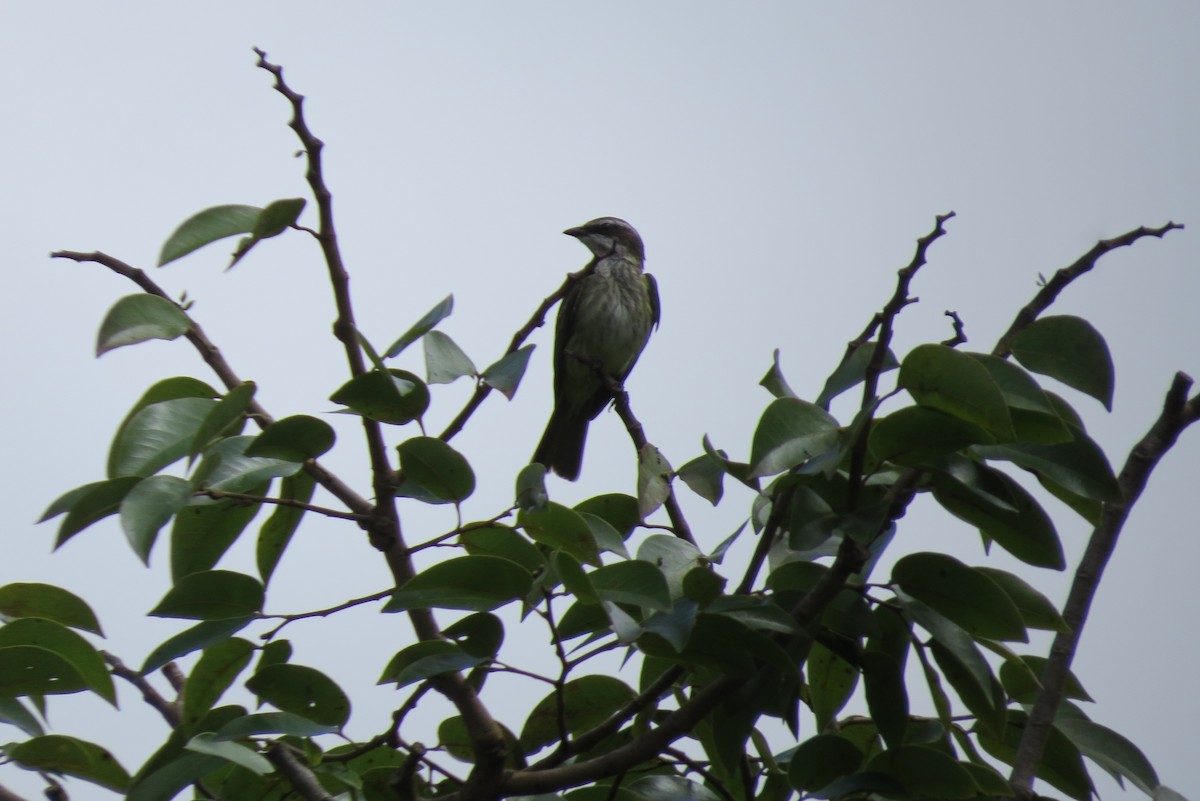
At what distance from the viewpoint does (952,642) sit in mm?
1586

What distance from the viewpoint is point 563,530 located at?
5.59ft

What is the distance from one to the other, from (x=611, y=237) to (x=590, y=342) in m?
0.86

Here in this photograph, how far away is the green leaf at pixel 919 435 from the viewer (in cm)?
144

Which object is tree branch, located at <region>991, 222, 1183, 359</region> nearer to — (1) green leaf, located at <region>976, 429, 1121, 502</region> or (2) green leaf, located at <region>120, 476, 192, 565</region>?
(1) green leaf, located at <region>976, 429, 1121, 502</region>

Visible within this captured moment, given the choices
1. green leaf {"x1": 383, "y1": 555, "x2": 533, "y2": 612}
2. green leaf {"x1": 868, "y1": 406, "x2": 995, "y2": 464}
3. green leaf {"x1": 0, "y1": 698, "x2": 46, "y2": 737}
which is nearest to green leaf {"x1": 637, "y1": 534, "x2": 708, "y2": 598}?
green leaf {"x1": 383, "y1": 555, "x2": 533, "y2": 612}

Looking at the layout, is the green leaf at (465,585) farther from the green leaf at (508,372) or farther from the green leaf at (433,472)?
the green leaf at (508,372)

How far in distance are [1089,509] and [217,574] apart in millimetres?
1176

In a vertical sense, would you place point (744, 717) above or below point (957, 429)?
below

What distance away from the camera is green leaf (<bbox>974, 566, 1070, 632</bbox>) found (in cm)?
163

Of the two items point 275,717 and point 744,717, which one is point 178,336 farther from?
point 744,717

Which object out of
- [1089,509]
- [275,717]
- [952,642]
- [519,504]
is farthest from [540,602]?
[1089,509]

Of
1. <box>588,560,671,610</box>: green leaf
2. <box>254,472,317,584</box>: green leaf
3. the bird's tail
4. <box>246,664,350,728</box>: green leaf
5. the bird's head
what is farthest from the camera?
the bird's head

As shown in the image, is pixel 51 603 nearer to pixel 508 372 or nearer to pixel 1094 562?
pixel 508 372

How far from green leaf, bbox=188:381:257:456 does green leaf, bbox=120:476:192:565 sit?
0.06 meters
